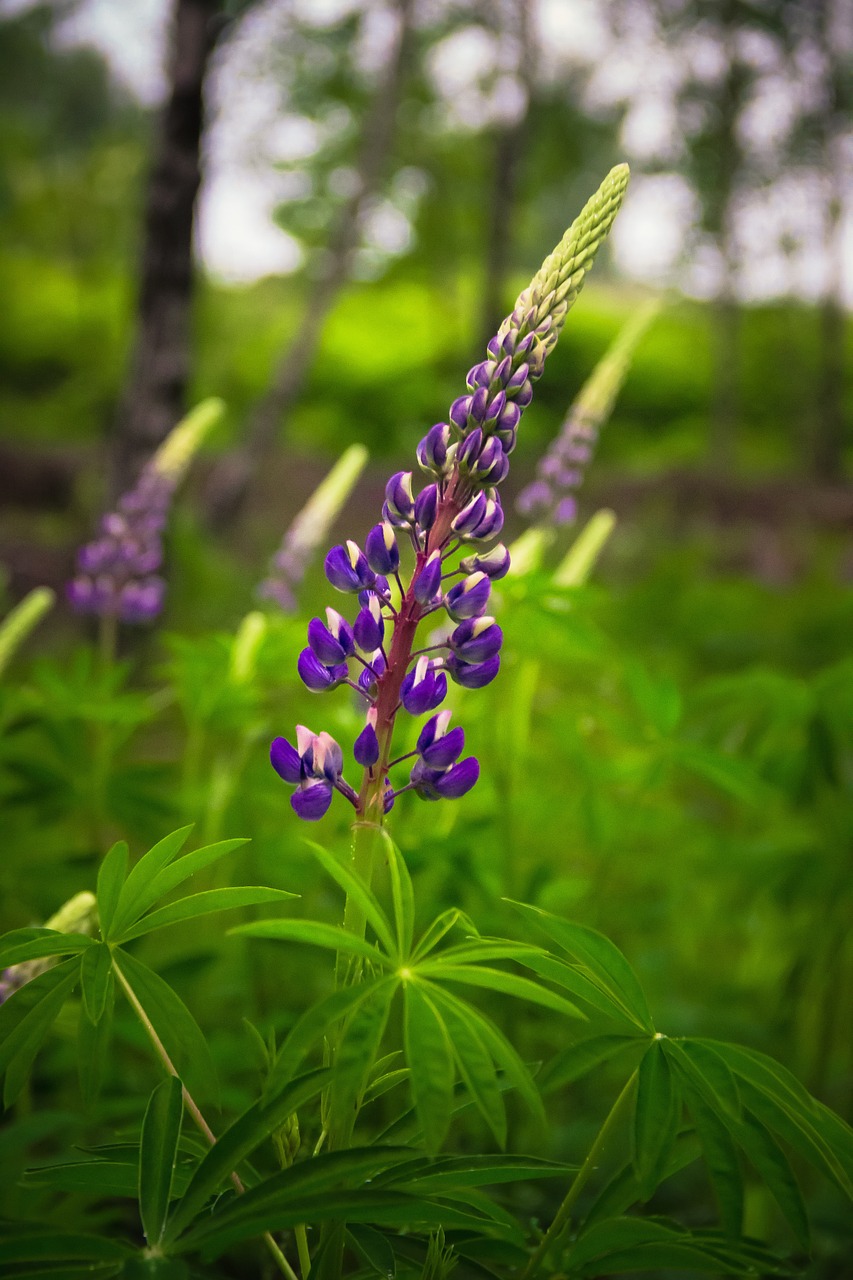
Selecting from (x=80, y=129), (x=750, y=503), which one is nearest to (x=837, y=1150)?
(x=750, y=503)

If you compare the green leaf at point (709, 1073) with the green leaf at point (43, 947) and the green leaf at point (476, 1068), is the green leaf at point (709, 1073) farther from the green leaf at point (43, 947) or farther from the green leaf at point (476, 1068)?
the green leaf at point (43, 947)

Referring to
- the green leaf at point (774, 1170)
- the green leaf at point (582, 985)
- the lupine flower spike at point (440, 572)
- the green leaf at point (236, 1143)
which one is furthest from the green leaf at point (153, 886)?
the green leaf at point (774, 1170)

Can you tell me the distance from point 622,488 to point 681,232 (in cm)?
410

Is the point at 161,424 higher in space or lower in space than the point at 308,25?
lower

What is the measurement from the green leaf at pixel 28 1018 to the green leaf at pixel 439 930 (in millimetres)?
351

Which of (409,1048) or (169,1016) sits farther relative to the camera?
(169,1016)

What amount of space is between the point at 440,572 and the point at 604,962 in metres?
0.43

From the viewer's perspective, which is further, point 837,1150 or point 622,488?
point 622,488

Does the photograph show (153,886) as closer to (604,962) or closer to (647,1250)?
(604,962)

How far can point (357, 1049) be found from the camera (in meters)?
0.78

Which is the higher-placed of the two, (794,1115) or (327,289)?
(327,289)

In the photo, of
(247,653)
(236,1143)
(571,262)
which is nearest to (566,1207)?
(236,1143)

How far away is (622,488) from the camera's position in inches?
422

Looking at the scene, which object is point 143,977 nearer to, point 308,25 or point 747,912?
point 747,912
